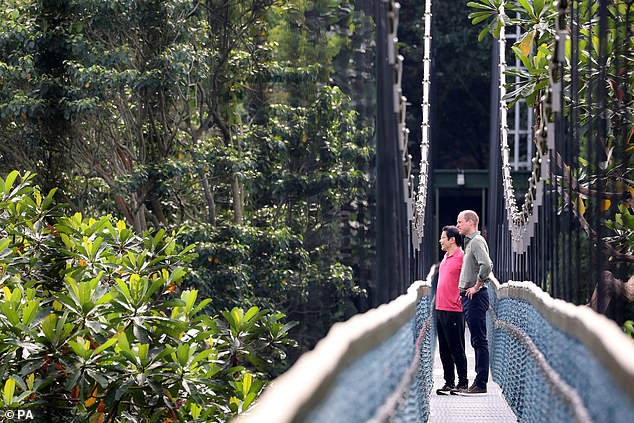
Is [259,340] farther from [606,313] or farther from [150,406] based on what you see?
[606,313]

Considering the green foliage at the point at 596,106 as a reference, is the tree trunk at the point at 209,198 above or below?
below

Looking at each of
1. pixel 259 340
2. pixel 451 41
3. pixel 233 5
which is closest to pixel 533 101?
pixel 259 340

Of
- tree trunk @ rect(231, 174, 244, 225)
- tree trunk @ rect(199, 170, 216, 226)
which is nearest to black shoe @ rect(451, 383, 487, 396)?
tree trunk @ rect(231, 174, 244, 225)

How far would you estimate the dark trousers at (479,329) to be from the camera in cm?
611

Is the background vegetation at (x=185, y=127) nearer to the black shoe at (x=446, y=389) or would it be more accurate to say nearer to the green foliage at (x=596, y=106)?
the black shoe at (x=446, y=389)

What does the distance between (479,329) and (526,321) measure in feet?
5.99

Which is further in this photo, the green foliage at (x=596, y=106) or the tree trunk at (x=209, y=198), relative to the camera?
the tree trunk at (x=209, y=198)

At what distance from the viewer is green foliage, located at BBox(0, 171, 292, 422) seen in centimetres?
383

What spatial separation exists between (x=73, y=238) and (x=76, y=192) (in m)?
9.85

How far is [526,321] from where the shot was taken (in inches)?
171

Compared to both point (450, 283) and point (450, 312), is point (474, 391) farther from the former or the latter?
point (450, 283)

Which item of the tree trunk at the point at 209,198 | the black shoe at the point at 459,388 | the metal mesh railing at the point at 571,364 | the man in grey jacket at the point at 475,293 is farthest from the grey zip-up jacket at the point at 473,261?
the tree trunk at the point at 209,198

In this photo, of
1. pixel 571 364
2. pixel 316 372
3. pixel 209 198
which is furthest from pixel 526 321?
pixel 209 198

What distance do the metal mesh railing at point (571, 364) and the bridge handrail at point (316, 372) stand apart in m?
0.28
